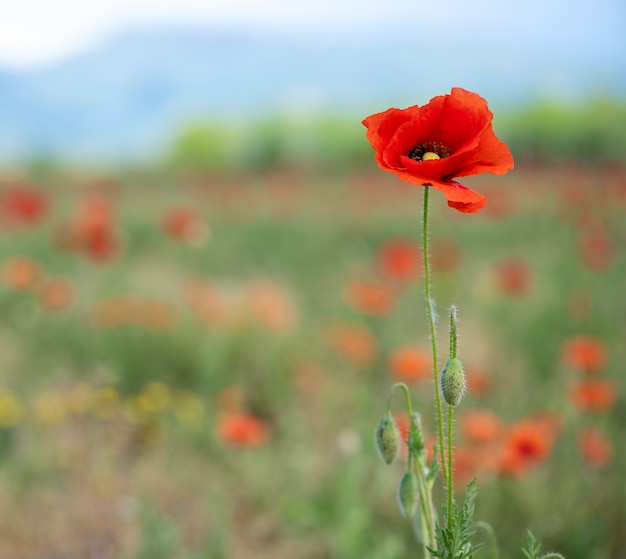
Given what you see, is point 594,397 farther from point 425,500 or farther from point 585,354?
point 425,500

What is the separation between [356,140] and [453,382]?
54.3 ft

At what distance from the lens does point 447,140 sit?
0.99 m

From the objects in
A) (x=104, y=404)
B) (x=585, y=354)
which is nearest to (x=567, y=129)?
(x=585, y=354)

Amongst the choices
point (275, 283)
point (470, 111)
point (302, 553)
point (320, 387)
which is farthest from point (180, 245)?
point (470, 111)

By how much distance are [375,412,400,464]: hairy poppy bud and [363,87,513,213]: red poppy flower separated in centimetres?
38

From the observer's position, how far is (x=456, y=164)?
928 mm

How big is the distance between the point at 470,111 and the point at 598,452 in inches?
61.8

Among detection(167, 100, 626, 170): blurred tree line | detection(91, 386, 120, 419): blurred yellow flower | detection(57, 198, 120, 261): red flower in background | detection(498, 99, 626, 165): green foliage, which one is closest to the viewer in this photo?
detection(91, 386, 120, 419): blurred yellow flower

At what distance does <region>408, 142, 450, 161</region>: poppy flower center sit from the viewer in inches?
39.3

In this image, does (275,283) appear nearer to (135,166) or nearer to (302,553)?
(302,553)

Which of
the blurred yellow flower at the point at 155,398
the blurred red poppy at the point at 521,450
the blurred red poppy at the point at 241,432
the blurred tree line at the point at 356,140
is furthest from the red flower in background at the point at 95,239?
the blurred tree line at the point at 356,140

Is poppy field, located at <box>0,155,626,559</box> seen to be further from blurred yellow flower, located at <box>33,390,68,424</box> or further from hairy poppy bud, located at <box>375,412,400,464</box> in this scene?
hairy poppy bud, located at <box>375,412,400,464</box>

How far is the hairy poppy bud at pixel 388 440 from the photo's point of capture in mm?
1118

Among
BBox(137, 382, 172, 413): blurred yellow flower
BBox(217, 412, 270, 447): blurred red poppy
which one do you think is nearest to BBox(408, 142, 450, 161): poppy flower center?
BBox(217, 412, 270, 447): blurred red poppy
